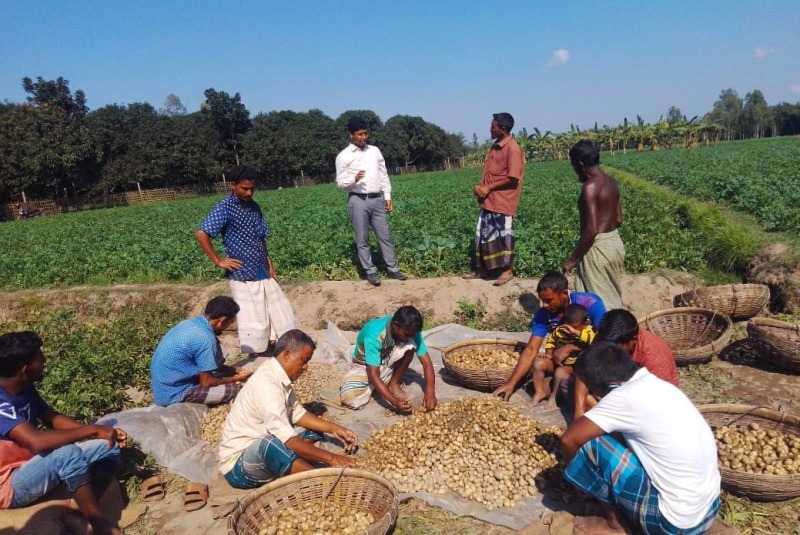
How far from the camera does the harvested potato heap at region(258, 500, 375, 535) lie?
300cm

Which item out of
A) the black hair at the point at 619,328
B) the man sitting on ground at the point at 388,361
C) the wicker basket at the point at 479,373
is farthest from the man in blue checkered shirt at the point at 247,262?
the black hair at the point at 619,328

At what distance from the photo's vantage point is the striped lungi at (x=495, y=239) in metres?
7.00

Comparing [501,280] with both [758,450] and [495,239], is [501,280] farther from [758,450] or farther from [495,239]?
[758,450]

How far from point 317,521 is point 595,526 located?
1.55 m

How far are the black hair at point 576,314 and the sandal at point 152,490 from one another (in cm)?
326

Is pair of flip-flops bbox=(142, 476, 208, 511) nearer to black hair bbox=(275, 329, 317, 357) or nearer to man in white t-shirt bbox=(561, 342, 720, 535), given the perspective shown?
black hair bbox=(275, 329, 317, 357)

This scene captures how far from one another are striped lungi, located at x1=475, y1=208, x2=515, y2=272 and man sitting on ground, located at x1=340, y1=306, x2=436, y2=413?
9.16 ft

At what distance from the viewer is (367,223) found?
24.0 ft

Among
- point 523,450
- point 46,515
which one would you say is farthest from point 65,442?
point 523,450

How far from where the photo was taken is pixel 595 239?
5.10 m

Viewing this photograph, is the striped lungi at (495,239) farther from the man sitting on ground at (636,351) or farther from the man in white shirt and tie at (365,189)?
the man sitting on ground at (636,351)

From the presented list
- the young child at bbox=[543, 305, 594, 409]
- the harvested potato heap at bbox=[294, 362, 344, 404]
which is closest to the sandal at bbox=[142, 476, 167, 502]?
the harvested potato heap at bbox=[294, 362, 344, 404]

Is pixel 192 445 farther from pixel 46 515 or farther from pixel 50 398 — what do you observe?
pixel 50 398

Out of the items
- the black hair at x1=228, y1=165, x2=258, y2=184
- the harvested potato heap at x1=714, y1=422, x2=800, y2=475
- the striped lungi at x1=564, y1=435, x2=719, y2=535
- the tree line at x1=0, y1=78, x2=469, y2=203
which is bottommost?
the harvested potato heap at x1=714, y1=422, x2=800, y2=475
